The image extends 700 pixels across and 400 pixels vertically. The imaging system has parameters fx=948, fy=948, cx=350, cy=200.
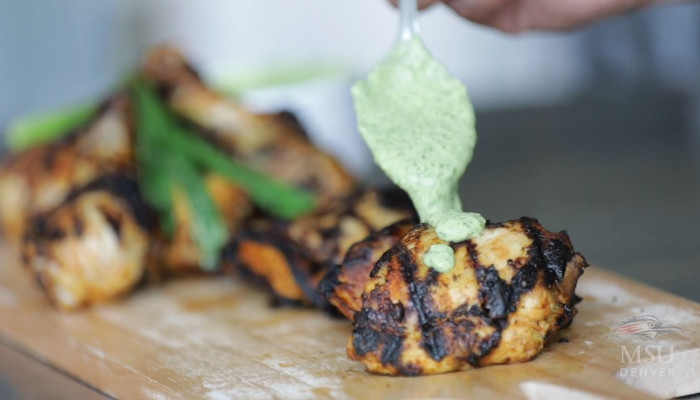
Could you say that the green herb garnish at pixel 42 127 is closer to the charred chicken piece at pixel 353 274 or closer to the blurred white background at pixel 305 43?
the charred chicken piece at pixel 353 274

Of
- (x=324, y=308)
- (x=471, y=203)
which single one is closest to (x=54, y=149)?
(x=324, y=308)

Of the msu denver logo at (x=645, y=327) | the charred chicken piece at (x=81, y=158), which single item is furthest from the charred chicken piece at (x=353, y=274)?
the charred chicken piece at (x=81, y=158)

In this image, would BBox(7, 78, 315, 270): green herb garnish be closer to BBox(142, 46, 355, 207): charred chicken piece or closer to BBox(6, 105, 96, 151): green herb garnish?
BBox(142, 46, 355, 207): charred chicken piece

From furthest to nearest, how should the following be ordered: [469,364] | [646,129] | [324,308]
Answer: [646,129]
[324,308]
[469,364]

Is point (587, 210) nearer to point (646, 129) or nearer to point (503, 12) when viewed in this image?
point (503, 12)

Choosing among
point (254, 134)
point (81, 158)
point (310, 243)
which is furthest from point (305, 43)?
point (310, 243)

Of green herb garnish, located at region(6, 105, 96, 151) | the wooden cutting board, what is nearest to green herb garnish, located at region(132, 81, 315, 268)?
the wooden cutting board

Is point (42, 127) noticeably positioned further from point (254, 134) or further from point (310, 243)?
point (310, 243)

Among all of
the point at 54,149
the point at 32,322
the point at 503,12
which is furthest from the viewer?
the point at 54,149
